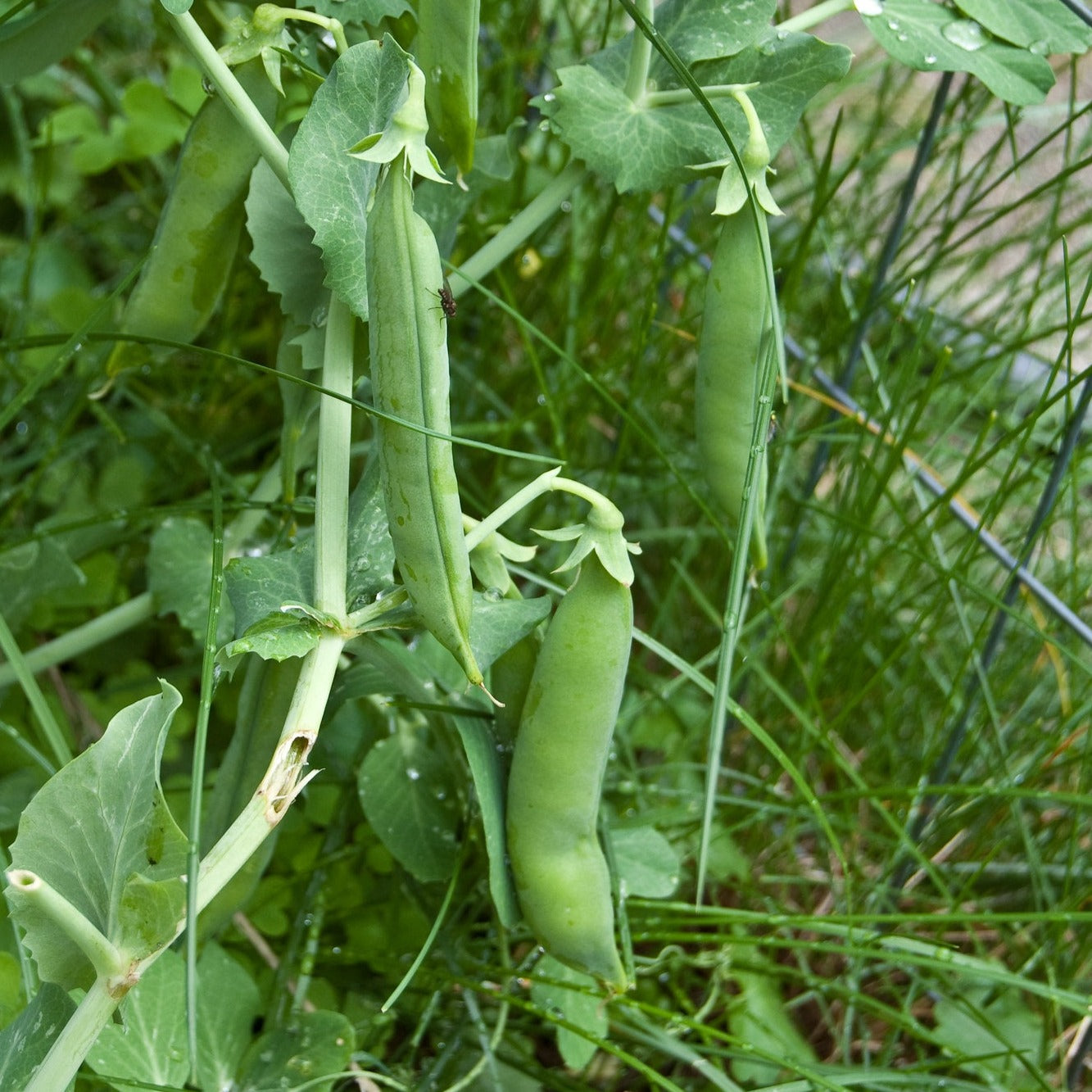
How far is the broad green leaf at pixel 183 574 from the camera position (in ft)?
2.58

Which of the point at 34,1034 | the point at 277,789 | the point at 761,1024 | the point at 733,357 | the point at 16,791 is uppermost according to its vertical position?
the point at 733,357

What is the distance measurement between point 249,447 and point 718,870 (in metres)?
0.57

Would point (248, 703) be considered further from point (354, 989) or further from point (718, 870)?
point (718, 870)

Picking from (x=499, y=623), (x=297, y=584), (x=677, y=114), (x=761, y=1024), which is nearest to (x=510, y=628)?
(x=499, y=623)

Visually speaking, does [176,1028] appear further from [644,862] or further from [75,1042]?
[644,862]

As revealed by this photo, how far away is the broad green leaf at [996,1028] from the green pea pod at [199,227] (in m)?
0.73

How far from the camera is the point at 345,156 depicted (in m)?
0.56

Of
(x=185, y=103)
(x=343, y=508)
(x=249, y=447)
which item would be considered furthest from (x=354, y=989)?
(x=185, y=103)

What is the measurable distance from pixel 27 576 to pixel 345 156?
0.46 metres

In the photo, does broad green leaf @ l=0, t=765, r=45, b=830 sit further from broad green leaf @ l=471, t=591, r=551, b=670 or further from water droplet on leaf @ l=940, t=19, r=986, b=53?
water droplet on leaf @ l=940, t=19, r=986, b=53

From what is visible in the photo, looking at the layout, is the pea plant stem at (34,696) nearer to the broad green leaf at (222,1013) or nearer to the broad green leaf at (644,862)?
the broad green leaf at (222,1013)

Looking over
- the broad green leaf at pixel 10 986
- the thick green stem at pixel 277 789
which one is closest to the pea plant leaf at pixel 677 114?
the thick green stem at pixel 277 789

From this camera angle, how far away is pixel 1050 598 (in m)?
0.86

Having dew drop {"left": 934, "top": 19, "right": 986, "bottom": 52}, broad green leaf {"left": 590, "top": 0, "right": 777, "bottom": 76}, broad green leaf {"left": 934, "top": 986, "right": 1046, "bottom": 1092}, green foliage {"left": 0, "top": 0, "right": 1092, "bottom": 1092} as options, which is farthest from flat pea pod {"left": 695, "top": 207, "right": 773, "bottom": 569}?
broad green leaf {"left": 934, "top": 986, "right": 1046, "bottom": 1092}
